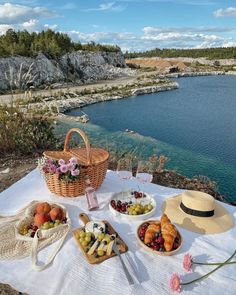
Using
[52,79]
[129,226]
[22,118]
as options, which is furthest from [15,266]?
[52,79]

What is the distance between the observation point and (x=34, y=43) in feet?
94.1

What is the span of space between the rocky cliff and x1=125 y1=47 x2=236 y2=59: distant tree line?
32.5m

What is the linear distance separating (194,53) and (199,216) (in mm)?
75420

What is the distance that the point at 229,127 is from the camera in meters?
15.3

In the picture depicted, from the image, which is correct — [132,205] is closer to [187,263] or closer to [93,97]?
[187,263]

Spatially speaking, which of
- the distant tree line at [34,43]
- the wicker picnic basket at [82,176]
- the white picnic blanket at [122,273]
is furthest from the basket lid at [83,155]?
the distant tree line at [34,43]

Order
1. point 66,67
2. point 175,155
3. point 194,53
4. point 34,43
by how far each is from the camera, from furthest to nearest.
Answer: point 194,53 < point 66,67 < point 34,43 < point 175,155

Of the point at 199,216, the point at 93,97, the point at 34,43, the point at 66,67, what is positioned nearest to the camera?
the point at 199,216

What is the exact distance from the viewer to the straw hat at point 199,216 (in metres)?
2.35

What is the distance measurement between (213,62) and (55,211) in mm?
62903

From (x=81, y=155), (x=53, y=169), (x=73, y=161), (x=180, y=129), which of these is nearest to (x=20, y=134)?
(x=81, y=155)

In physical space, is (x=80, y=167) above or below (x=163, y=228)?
above

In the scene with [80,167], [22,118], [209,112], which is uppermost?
[80,167]

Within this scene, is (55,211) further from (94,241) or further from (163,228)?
(163,228)
